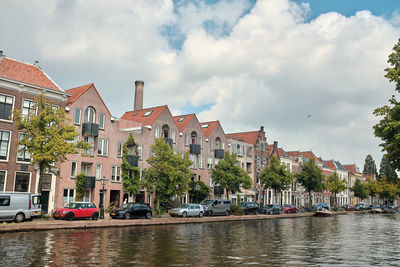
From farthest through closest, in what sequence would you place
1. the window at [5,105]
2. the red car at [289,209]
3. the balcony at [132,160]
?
the red car at [289,209] < the balcony at [132,160] < the window at [5,105]

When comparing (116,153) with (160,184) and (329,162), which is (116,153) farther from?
(329,162)

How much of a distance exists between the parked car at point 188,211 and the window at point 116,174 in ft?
30.1

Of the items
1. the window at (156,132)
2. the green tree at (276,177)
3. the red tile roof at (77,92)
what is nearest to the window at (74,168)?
the red tile roof at (77,92)

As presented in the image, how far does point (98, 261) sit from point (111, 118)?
3490cm

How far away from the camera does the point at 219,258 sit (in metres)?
14.5

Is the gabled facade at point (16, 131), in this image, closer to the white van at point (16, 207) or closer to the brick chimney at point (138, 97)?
the white van at point (16, 207)

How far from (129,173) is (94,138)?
683 cm

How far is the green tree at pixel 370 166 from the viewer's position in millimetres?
148625

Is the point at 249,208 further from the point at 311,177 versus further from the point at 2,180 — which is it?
the point at 2,180

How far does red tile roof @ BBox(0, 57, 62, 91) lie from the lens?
38.2 metres

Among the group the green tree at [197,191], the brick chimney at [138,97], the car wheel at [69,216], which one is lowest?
the car wheel at [69,216]

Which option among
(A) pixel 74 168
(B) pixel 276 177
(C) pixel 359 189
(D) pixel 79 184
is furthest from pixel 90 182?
(C) pixel 359 189

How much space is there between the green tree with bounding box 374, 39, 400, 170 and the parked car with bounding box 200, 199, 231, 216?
Result: 2335 centimetres

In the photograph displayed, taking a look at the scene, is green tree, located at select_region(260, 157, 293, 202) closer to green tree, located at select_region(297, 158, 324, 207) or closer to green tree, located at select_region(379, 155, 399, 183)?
green tree, located at select_region(297, 158, 324, 207)
